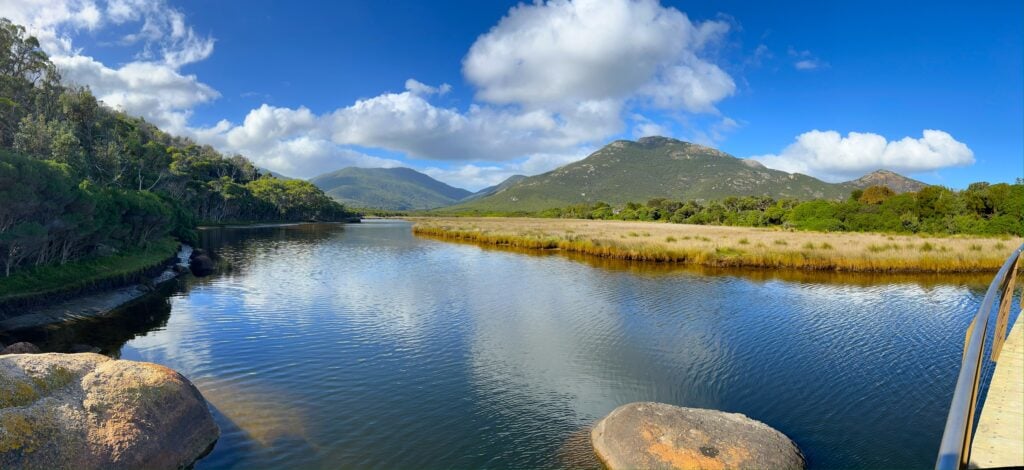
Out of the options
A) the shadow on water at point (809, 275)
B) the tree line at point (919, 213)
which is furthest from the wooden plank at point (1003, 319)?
the tree line at point (919, 213)

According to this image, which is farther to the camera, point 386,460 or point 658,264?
point 658,264

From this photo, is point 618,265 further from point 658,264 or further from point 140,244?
point 140,244

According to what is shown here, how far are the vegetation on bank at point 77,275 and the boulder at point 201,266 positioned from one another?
2348 millimetres

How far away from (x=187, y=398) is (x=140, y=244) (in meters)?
33.4

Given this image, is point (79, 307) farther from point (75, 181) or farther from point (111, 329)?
point (75, 181)

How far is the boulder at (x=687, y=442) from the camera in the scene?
29.2 feet

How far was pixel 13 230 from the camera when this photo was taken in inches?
824

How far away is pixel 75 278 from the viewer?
82.4 feet

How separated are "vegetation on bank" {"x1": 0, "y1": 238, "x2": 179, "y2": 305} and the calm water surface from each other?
3.32 meters

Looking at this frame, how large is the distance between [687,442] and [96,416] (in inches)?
439

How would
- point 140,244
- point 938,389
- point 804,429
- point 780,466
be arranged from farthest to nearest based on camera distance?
point 140,244 < point 938,389 < point 804,429 < point 780,466

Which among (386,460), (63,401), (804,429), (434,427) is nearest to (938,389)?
(804,429)

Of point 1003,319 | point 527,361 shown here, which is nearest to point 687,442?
point 1003,319

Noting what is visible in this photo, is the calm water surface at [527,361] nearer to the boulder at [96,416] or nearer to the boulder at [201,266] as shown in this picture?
the boulder at [96,416]
